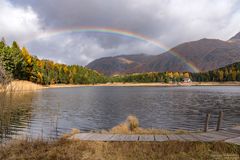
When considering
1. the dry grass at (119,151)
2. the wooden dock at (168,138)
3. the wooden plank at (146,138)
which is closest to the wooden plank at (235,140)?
the wooden dock at (168,138)

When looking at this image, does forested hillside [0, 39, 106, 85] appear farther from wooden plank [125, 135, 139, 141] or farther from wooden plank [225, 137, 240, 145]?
wooden plank [225, 137, 240, 145]

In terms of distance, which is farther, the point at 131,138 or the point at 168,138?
the point at 131,138

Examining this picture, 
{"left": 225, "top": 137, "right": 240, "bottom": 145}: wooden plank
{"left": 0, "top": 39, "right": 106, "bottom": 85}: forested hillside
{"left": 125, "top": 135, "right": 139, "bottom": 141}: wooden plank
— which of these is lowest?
{"left": 125, "top": 135, "right": 139, "bottom": 141}: wooden plank

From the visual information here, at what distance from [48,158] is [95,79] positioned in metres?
190

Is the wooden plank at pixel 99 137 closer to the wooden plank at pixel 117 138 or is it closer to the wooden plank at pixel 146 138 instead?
the wooden plank at pixel 117 138

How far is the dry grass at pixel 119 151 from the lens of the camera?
360 inches

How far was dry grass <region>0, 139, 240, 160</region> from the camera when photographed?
9.16m

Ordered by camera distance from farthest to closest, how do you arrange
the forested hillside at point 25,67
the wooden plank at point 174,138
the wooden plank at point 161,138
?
the forested hillside at point 25,67 < the wooden plank at point 174,138 < the wooden plank at point 161,138

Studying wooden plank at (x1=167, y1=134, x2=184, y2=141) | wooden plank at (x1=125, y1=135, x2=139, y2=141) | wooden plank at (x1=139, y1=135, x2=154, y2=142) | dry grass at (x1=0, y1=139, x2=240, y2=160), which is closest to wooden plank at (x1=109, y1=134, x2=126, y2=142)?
wooden plank at (x1=125, y1=135, x2=139, y2=141)

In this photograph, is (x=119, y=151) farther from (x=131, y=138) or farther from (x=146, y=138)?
(x=146, y=138)

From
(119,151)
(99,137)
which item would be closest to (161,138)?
(119,151)

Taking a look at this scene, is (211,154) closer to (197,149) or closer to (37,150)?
(197,149)

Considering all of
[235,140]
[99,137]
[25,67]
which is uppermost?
[25,67]

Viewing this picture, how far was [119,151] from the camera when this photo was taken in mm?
10133
